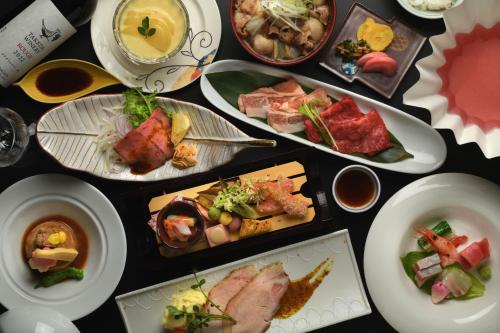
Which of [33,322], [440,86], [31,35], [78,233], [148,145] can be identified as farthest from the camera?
[78,233]

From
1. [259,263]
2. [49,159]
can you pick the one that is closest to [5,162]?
[49,159]

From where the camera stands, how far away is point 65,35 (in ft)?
8.86

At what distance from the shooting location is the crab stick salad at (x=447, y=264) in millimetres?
2865

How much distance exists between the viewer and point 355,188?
2.91 m

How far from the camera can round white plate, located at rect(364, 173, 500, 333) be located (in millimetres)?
2822

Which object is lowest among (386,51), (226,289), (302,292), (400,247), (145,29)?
(226,289)

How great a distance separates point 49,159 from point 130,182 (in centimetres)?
47

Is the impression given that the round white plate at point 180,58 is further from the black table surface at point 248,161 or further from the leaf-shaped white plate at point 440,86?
the leaf-shaped white plate at point 440,86

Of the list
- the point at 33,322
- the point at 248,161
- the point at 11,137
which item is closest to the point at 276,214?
the point at 248,161

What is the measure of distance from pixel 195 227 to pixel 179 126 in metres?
0.55

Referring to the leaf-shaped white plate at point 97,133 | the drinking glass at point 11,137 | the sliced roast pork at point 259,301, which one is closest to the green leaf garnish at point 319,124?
the leaf-shaped white plate at point 97,133

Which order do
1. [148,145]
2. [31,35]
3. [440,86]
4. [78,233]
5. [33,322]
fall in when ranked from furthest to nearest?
[78,233]
[148,145]
[440,86]
[31,35]
[33,322]

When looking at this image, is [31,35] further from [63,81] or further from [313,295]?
[313,295]

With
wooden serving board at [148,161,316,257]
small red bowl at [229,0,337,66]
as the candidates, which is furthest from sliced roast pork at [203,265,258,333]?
small red bowl at [229,0,337,66]
